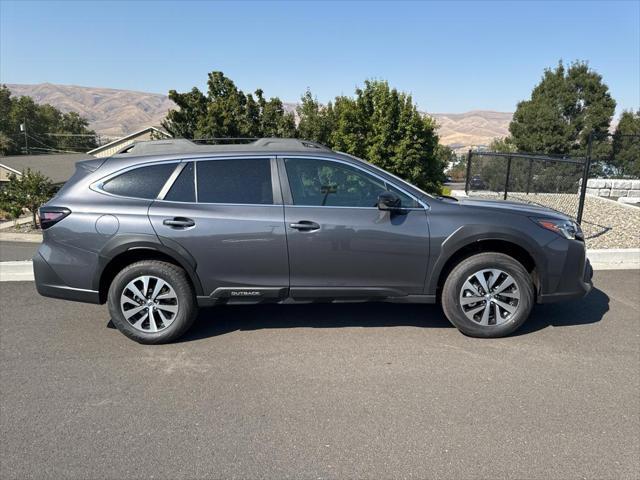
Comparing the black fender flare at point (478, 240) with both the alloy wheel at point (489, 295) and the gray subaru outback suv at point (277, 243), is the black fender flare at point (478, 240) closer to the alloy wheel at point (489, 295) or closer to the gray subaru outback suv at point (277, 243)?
the gray subaru outback suv at point (277, 243)

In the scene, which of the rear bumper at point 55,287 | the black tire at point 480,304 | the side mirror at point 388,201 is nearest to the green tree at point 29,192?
the rear bumper at point 55,287

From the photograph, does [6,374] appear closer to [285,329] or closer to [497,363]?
[285,329]

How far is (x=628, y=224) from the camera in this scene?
960 centimetres

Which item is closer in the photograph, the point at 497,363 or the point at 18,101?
the point at 497,363

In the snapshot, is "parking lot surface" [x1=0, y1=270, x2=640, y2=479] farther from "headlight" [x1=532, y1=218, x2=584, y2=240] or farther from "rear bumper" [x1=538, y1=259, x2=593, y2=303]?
"headlight" [x1=532, y1=218, x2=584, y2=240]

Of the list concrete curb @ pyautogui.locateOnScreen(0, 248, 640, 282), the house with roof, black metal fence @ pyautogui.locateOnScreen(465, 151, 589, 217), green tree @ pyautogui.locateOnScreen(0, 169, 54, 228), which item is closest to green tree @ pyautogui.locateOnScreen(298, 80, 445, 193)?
black metal fence @ pyautogui.locateOnScreen(465, 151, 589, 217)

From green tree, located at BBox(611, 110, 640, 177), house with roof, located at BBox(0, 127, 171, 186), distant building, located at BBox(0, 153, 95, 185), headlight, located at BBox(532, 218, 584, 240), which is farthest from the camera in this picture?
distant building, located at BBox(0, 153, 95, 185)

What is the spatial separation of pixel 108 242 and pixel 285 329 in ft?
5.91

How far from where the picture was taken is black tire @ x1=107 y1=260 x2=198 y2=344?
4016mm

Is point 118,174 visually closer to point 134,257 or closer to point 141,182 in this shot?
point 141,182

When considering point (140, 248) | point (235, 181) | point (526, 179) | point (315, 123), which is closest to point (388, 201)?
point (235, 181)


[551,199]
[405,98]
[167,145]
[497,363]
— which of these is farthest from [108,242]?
[405,98]

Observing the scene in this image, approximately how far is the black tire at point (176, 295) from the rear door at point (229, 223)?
186 millimetres

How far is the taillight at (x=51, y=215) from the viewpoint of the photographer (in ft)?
13.2
